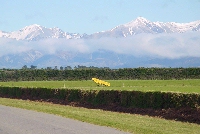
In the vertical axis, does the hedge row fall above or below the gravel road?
above

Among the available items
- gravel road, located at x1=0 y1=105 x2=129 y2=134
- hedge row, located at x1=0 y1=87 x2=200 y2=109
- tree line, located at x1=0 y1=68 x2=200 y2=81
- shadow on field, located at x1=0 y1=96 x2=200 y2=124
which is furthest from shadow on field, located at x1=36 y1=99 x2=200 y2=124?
tree line, located at x1=0 y1=68 x2=200 y2=81

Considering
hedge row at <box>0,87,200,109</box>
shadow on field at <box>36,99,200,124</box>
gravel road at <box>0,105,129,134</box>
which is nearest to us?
gravel road at <box>0,105,129,134</box>

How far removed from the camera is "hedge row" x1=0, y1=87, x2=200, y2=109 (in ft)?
91.6

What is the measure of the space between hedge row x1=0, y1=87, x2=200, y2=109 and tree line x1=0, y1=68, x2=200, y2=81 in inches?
2171

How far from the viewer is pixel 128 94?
34.1m

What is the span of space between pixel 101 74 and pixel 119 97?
76292mm

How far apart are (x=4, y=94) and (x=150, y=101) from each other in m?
31.7

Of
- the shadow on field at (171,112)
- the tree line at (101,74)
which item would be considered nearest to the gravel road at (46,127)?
the shadow on field at (171,112)

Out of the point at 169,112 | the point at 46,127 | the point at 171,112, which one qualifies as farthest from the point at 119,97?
the point at 46,127

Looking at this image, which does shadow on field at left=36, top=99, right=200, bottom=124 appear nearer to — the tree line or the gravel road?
the gravel road

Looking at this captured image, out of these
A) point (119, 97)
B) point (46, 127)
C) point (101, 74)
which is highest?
point (101, 74)

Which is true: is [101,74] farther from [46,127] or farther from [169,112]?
[46,127]

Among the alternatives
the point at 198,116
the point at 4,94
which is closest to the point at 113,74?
the point at 4,94

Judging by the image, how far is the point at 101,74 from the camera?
366 feet
